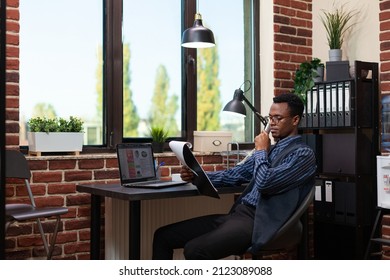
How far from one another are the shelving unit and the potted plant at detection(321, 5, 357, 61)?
29cm

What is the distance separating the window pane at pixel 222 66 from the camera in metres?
4.22

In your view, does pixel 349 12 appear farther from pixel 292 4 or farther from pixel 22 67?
pixel 22 67

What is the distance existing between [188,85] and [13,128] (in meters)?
1.37

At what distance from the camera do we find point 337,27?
4.23 meters

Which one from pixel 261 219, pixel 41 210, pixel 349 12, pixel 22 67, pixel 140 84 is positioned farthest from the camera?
pixel 349 12

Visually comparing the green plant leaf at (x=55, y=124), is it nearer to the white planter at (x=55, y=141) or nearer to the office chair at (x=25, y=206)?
the white planter at (x=55, y=141)

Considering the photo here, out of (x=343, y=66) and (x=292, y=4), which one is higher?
(x=292, y=4)

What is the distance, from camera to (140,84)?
3941 mm

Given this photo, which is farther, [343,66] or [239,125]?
[239,125]

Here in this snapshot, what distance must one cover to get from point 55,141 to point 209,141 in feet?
3.78

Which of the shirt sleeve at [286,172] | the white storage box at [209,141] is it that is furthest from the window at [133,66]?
the shirt sleeve at [286,172]
